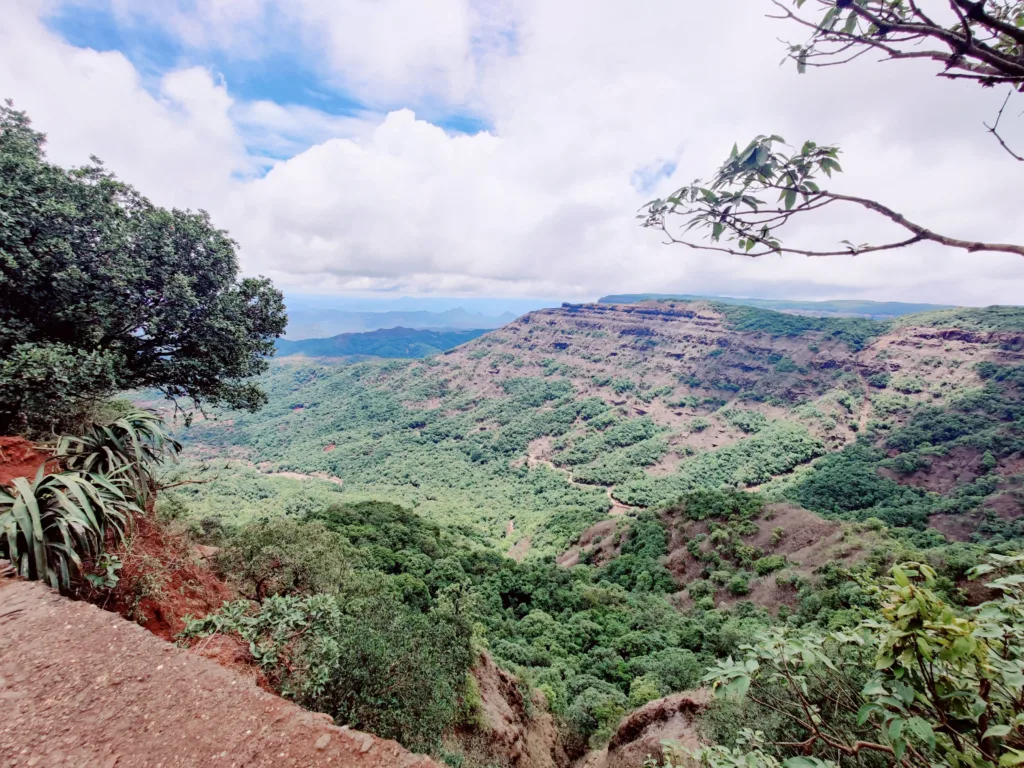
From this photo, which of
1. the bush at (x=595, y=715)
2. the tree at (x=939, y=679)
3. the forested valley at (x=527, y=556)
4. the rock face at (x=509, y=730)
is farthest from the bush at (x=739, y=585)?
the tree at (x=939, y=679)

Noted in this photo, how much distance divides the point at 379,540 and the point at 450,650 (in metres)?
16.6

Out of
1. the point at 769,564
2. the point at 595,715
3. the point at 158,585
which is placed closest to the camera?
the point at 158,585

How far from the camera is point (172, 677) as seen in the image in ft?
11.3

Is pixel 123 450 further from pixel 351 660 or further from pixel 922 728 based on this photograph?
pixel 922 728

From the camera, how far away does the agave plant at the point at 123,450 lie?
561cm

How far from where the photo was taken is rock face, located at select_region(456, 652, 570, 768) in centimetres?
1040

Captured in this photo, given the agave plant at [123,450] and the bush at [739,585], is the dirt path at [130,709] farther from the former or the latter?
the bush at [739,585]

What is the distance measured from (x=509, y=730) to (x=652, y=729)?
428cm

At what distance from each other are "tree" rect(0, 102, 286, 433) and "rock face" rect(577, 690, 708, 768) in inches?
580

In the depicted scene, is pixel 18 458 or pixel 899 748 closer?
pixel 899 748

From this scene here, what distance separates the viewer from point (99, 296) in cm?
727

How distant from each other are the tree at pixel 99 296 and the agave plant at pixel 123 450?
1224 mm

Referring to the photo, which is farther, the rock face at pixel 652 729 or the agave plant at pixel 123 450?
the rock face at pixel 652 729

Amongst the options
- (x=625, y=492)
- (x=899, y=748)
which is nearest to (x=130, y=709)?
(x=899, y=748)
